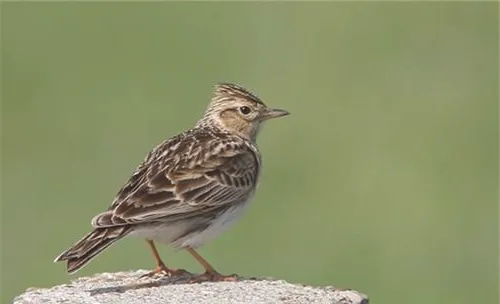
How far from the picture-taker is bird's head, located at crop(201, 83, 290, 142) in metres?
13.6

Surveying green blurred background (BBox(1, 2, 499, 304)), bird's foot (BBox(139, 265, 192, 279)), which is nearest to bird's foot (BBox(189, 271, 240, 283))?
bird's foot (BBox(139, 265, 192, 279))

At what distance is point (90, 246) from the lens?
11.1 meters

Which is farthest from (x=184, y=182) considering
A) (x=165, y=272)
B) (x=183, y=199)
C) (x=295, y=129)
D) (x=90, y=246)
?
(x=295, y=129)

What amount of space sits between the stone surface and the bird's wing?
1.46 ft

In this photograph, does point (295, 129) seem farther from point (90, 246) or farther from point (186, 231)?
point (90, 246)

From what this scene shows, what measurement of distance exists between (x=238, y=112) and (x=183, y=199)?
1.98m

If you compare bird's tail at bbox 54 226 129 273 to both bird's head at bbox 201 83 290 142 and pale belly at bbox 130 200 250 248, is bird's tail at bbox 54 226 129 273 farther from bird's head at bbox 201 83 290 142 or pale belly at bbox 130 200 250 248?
bird's head at bbox 201 83 290 142

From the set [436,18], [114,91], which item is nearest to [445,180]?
[114,91]

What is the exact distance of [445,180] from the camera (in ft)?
76.6

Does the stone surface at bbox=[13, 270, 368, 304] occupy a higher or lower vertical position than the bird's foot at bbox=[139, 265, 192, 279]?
lower

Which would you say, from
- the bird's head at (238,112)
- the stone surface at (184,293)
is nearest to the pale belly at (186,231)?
the stone surface at (184,293)

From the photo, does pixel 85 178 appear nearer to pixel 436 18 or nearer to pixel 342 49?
pixel 342 49

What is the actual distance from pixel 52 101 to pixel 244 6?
5.44m

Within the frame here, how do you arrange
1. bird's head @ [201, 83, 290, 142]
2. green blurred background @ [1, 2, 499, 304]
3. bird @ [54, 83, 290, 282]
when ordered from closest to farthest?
bird @ [54, 83, 290, 282], bird's head @ [201, 83, 290, 142], green blurred background @ [1, 2, 499, 304]
